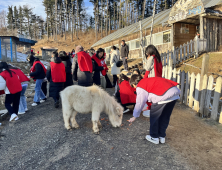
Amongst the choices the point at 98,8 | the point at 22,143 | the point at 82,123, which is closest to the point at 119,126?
the point at 82,123

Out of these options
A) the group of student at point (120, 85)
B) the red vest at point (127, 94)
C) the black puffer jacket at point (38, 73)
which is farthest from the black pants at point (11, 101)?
the red vest at point (127, 94)

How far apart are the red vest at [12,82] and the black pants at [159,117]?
406 cm

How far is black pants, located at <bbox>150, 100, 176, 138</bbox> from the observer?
286 cm

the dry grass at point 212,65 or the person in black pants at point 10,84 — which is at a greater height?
the dry grass at point 212,65

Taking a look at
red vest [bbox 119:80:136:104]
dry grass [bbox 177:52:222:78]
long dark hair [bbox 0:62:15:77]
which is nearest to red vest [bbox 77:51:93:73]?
red vest [bbox 119:80:136:104]

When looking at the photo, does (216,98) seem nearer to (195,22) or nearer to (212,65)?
(212,65)

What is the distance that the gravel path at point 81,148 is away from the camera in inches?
104

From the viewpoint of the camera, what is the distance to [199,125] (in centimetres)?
399

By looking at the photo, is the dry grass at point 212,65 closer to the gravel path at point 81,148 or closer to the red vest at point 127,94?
the red vest at point 127,94

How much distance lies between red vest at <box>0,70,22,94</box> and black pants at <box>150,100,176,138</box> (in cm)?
406

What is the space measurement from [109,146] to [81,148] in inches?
23.1

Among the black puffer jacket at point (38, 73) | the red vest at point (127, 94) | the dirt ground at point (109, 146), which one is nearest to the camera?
the dirt ground at point (109, 146)

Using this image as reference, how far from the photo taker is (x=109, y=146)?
3.17 metres

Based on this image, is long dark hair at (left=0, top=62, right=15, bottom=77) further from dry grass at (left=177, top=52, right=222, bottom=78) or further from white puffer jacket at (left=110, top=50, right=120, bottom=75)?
dry grass at (left=177, top=52, right=222, bottom=78)
